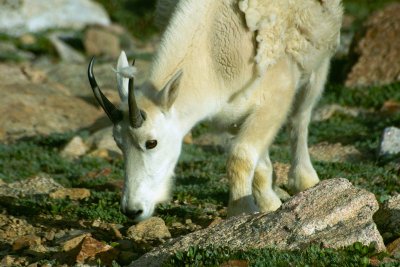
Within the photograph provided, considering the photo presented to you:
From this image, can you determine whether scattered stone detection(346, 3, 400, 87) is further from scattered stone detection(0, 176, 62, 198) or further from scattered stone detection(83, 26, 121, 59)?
scattered stone detection(83, 26, 121, 59)

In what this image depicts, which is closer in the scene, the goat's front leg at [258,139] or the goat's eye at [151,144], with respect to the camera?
the goat's eye at [151,144]

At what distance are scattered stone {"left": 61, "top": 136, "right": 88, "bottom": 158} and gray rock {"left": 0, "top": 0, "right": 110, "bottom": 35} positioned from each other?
1513 centimetres

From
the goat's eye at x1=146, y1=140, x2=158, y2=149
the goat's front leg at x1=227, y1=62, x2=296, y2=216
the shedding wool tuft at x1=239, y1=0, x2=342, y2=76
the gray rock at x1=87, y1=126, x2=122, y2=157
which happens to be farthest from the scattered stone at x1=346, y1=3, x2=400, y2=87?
the goat's eye at x1=146, y1=140, x2=158, y2=149

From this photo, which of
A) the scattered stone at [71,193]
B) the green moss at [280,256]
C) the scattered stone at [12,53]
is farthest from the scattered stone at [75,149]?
the scattered stone at [12,53]

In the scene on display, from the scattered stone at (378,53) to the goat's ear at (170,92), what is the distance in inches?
392

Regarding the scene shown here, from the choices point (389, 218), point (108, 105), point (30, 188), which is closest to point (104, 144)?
point (30, 188)

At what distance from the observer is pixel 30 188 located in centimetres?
988

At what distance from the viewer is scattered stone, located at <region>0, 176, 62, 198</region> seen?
31.6 ft

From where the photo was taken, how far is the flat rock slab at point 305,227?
588 centimetres

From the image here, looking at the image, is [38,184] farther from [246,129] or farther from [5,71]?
[5,71]

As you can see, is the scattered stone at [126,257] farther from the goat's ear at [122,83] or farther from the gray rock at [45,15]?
the gray rock at [45,15]

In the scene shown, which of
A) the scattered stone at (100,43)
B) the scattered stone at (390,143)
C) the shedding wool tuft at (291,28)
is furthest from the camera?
the scattered stone at (100,43)

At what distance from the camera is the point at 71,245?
6.93 meters

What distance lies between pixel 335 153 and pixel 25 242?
240 inches
